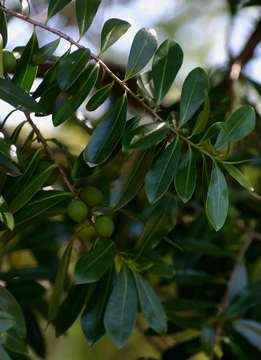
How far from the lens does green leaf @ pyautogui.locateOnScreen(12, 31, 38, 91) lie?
1.00 m

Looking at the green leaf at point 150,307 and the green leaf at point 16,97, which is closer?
the green leaf at point 16,97

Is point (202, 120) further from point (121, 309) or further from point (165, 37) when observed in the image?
point (165, 37)

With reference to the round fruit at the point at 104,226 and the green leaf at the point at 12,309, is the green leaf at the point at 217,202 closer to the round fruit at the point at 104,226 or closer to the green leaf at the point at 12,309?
the round fruit at the point at 104,226

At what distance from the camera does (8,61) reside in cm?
98

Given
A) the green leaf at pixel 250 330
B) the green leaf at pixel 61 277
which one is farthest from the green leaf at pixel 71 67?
the green leaf at pixel 250 330

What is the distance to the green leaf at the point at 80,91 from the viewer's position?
3.25ft

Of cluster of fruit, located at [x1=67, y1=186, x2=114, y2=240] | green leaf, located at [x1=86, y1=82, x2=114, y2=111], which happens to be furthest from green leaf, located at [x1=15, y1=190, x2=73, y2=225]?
green leaf, located at [x1=86, y1=82, x2=114, y2=111]

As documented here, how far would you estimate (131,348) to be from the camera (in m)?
2.41

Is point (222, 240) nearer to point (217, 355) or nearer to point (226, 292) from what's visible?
point (226, 292)

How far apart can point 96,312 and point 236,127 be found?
0.31 metres

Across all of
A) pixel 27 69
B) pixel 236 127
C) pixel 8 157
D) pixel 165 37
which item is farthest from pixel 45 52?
pixel 165 37

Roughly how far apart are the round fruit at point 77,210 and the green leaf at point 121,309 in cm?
10

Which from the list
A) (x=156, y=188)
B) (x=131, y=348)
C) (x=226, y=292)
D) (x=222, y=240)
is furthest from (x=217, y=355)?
(x=131, y=348)

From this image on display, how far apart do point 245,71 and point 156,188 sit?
41.0 inches
